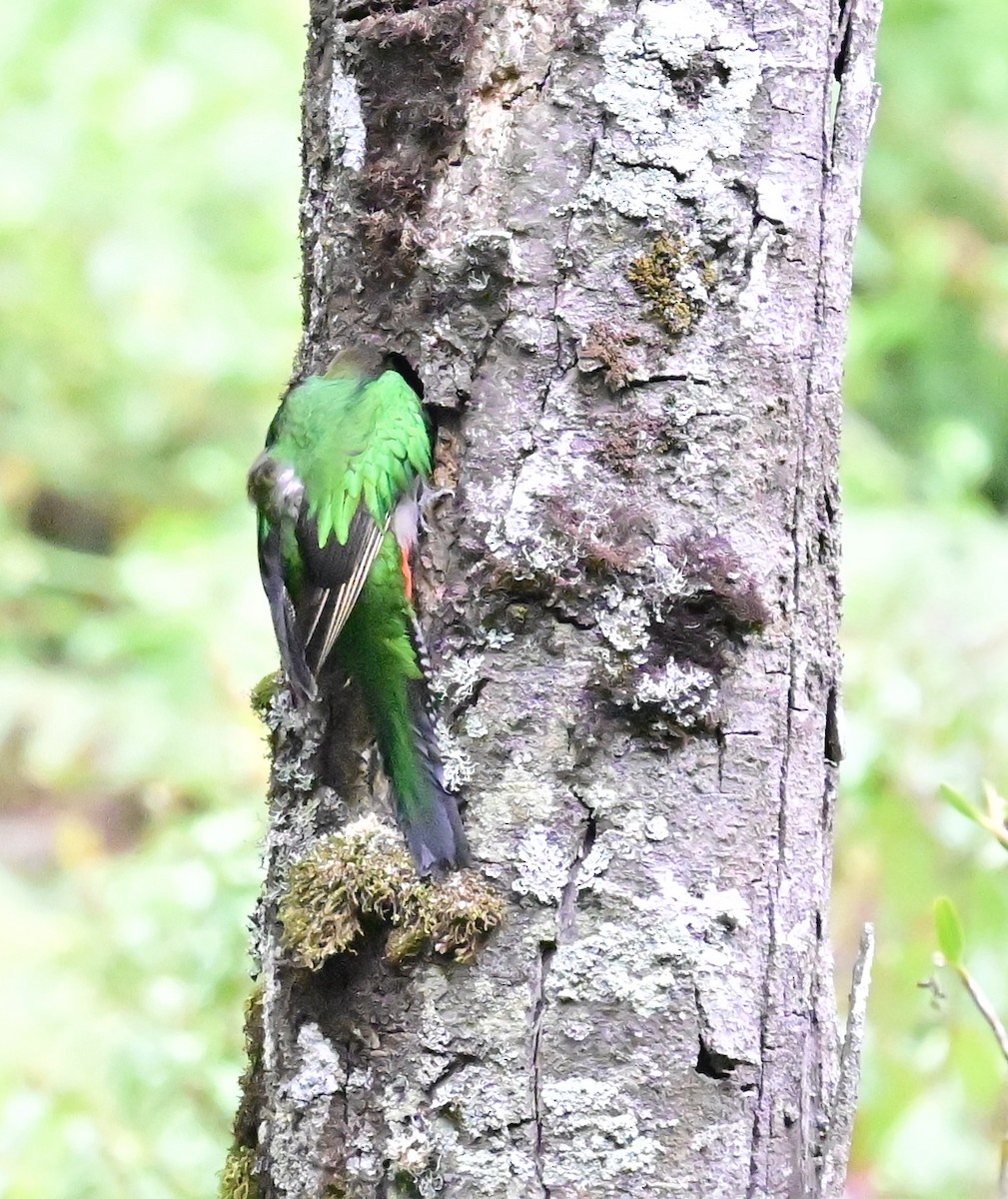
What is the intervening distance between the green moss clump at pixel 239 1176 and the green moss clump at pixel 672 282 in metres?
1.20

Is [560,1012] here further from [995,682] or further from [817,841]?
[995,682]

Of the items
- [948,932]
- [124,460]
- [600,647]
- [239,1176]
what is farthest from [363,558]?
[124,460]

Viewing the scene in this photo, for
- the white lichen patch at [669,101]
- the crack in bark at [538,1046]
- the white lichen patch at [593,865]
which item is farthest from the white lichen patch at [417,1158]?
the white lichen patch at [669,101]

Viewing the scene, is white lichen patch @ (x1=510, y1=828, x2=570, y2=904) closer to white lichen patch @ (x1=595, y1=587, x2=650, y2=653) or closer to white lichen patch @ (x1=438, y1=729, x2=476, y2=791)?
white lichen patch @ (x1=438, y1=729, x2=476, y2=791)

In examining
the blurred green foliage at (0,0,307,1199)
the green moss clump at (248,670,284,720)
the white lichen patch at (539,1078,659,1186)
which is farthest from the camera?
the blurred green foliage at (0,0,307,1199)

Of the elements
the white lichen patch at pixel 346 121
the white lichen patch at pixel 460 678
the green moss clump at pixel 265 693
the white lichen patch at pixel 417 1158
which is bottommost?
the white lichen patch at pixel 417 1158

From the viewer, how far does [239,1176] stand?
1.84m

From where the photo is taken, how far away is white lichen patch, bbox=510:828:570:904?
162 centimetres

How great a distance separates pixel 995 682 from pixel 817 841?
1835 mm

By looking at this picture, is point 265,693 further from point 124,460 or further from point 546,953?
point 124,460

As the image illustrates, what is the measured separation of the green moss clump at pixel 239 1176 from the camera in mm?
1804

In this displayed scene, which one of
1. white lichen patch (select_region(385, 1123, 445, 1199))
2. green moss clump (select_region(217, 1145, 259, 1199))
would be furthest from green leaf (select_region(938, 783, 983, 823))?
green moss clump (select_region(217, 1145, 259, 1199))

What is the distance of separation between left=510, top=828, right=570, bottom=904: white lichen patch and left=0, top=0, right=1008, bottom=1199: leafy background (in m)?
1.08

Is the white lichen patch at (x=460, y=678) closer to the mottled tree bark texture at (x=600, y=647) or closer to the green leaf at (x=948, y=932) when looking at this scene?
the mottled tree bark texture at (x=600, y=647)
